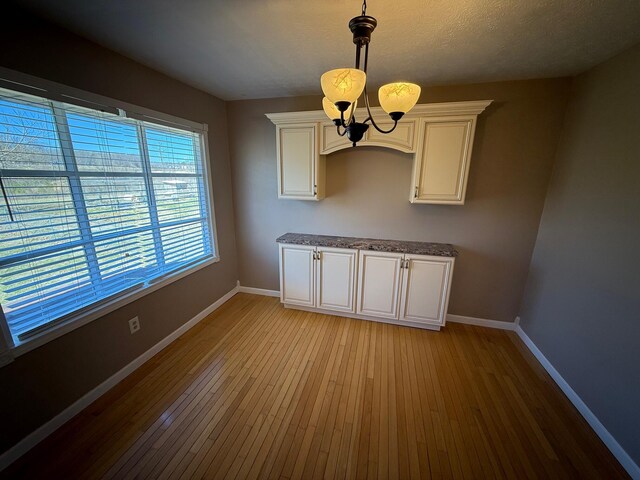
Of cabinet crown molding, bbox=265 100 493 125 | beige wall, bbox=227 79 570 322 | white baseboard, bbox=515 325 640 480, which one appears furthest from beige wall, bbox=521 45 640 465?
cabinet crown molding, bbox=265 100 493 125

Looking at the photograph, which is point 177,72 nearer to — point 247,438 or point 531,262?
point 247,438

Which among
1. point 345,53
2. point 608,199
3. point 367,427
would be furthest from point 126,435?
point 608,199

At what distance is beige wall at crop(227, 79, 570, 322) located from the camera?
90.2 inches

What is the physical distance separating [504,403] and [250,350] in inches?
83.3

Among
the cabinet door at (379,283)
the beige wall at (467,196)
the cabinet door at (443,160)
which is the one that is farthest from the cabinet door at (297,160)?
the cabinet door at (443,160)

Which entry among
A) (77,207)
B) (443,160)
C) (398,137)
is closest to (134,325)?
(77,207)

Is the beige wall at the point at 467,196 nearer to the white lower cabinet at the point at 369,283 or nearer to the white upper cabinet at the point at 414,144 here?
the white upper cabinet at the point at 414,144

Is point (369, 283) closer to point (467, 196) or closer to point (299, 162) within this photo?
point (467, 196)

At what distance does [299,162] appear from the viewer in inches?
105

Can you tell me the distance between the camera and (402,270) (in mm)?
2566

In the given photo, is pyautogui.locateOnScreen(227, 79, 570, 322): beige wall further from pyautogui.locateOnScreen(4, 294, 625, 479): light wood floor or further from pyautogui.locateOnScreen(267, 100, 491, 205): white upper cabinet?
pyautogui.locateOnScreen(4, 294, 625, 479): light wood floor

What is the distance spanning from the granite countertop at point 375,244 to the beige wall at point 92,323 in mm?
1255

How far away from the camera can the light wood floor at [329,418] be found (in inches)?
55.6

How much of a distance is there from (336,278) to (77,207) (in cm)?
225
